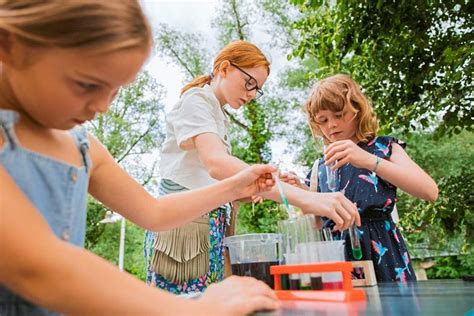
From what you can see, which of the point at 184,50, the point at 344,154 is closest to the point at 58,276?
the point at 344,154

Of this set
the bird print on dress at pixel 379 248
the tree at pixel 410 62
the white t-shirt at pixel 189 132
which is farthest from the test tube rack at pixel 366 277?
the tree at pixel 410 62

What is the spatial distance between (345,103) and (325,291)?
4.34ft

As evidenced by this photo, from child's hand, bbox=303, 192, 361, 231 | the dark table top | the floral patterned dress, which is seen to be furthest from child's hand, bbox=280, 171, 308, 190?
the dark table top

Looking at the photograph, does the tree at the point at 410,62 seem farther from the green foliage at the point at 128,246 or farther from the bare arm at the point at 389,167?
the green foliage at the point at 128,246

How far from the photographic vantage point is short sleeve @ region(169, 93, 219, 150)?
5.57 feet

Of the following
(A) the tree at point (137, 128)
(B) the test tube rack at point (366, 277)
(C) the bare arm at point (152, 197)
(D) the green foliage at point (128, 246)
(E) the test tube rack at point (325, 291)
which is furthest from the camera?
(D) the green foliage at point (128, 246)

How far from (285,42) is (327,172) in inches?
371

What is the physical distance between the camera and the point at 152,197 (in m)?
1.16

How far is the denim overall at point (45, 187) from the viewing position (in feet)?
2.29

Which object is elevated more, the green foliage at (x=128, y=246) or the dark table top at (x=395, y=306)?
the green foliage at (x=128, y=246)

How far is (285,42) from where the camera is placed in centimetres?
1104

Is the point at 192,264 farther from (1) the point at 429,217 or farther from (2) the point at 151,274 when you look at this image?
(1) the point at 429,217

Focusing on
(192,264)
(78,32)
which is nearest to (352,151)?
(192,264)

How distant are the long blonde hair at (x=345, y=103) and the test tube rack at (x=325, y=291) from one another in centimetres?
123
